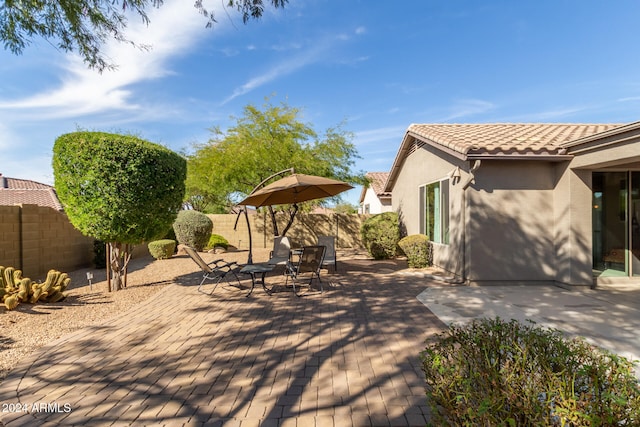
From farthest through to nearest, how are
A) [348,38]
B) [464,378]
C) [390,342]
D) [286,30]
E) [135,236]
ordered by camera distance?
[348,38] < [286,30] < [135,236] < [390,342] < [464,378]

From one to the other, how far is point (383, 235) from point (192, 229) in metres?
8.54

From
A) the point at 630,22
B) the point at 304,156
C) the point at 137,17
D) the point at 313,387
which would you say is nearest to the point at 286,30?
the point at 137,17

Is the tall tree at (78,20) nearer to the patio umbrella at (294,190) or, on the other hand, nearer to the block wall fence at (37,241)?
the patio umbrella at (294,190)

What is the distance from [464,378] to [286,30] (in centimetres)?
928

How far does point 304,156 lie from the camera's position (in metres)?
14.0

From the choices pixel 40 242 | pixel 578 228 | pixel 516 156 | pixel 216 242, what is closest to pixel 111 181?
pixel 40 242

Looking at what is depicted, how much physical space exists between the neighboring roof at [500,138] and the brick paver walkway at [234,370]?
4.08 meters

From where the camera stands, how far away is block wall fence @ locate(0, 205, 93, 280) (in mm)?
7934

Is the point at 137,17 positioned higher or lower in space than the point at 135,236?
higher

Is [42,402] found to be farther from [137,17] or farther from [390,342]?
[137,17]

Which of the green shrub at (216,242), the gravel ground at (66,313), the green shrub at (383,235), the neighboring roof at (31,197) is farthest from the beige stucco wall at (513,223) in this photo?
the neighboring roof at (31,197)

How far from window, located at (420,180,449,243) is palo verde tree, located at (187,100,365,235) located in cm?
503

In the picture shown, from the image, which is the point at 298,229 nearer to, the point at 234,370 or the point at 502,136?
the point at 502,136

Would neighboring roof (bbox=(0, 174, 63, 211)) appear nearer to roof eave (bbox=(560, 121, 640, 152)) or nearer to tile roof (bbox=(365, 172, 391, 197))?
tile roof (bbox=(365, 172, 391, 197))
